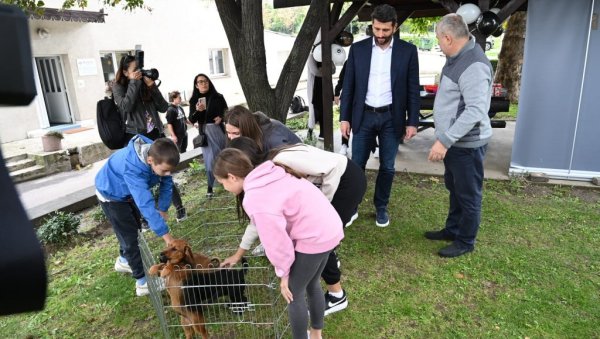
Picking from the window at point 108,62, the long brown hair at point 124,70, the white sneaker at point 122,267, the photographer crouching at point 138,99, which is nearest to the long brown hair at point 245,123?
the white sneaker at point 122,267

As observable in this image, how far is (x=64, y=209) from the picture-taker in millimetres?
5328

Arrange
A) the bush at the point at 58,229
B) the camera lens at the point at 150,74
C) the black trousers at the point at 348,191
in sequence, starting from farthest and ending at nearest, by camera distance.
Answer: the camera lens at the point at 150,74
the bush at the point at 58,229
the black trousers at the point at 348,191

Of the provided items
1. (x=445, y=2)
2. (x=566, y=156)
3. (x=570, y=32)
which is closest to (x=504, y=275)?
(x=566, y=156)

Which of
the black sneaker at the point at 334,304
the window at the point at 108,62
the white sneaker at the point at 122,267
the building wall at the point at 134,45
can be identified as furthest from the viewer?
the window at the point at 108,62

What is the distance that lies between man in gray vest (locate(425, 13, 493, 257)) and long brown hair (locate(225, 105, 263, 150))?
1.35 m

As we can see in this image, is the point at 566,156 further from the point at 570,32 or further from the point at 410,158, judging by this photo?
the point at 410,158

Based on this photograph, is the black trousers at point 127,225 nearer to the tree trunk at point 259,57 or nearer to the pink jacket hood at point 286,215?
the pink jacket hood at point 286,215

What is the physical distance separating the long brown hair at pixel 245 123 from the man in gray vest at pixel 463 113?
1.35 meters

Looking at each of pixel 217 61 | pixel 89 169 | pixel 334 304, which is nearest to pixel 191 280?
pixel 334 304

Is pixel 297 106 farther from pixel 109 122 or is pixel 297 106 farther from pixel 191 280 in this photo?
pixel 191 280

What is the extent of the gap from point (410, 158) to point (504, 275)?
3446 mm

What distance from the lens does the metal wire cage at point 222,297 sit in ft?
8.06

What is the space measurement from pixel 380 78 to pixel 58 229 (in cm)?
375

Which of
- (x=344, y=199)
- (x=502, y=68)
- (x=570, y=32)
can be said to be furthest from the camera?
(x=502, y=68)
